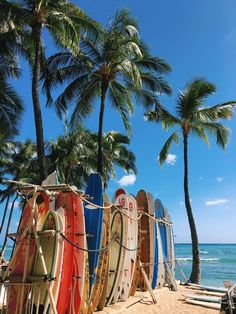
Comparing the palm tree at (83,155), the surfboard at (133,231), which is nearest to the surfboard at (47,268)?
the surfboard at (133,231)

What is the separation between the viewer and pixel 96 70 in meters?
13.5

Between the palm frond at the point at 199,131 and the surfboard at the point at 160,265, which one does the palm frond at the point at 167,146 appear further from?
the surfboard at the point at 160,265

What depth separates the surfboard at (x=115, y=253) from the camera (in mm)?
8195

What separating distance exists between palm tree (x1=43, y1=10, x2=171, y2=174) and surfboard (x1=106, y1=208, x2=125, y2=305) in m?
4.35

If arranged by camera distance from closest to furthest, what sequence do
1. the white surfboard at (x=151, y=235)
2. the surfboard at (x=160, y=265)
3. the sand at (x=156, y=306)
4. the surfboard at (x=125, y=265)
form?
the sand at (x=156, y=306), the surfboard at (x=125, y=265), the white surfboard at (x=151, y=235), the surfboard at (x=160, y=265)

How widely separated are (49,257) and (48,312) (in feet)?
2.78

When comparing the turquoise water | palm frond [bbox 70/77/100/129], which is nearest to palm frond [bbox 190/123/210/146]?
palm frond [bbox 70/77/100/129]

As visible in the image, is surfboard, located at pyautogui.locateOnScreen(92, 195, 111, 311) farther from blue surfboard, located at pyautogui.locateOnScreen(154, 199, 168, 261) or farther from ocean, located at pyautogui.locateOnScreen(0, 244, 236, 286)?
ocean, located at pyautogui.locateOnScreen(0, 244, 236, 286)

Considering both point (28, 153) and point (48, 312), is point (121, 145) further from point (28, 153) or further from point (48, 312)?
point (48, 312)

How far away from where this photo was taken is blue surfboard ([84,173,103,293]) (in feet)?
24.2

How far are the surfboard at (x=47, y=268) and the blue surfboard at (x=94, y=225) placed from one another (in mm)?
1296

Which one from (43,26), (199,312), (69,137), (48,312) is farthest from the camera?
(69,137)

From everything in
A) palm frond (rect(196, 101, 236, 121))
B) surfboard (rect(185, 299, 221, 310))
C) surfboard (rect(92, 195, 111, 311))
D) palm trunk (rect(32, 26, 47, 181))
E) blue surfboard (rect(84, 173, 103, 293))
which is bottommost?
surfboard (rect(185, 299, 221, 310))

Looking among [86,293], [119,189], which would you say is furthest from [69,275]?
[119,189]
